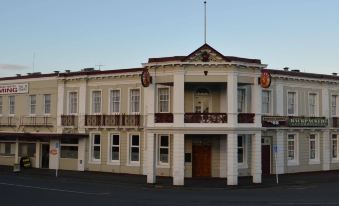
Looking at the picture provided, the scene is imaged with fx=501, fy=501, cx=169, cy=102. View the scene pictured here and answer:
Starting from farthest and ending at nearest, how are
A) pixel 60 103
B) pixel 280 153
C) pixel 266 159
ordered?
pixel 60 103
pixel 280 153
pixel 266 159

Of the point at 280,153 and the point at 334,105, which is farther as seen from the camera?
the point at 334,105

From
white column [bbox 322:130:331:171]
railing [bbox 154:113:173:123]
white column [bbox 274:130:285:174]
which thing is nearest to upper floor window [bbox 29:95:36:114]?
railing [bbox 154:113:173:123]

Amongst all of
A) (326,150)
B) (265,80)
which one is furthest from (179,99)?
(326,150)

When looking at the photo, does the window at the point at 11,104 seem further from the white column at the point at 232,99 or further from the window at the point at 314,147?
the window at the point at 314,147

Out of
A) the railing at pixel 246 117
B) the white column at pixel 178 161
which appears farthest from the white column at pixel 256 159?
the white column at pixel 178 161

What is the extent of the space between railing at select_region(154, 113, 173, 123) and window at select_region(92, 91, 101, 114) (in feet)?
30.5

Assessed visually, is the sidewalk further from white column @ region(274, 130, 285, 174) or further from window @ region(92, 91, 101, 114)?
window @ region(92, 91, 101, 114)

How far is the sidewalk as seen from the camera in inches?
1211

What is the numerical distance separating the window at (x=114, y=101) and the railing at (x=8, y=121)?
11.1 m

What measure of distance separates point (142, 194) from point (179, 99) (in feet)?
26.7

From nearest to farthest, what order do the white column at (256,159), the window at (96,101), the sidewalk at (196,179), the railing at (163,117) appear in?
the sidewalk at (196,179) → the railing at (163,117) → the white column at (256,159) → the window at (96,101)

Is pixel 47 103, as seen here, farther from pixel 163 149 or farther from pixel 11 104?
pixel 163 149

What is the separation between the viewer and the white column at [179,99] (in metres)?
31.2

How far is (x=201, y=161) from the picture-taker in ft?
116
